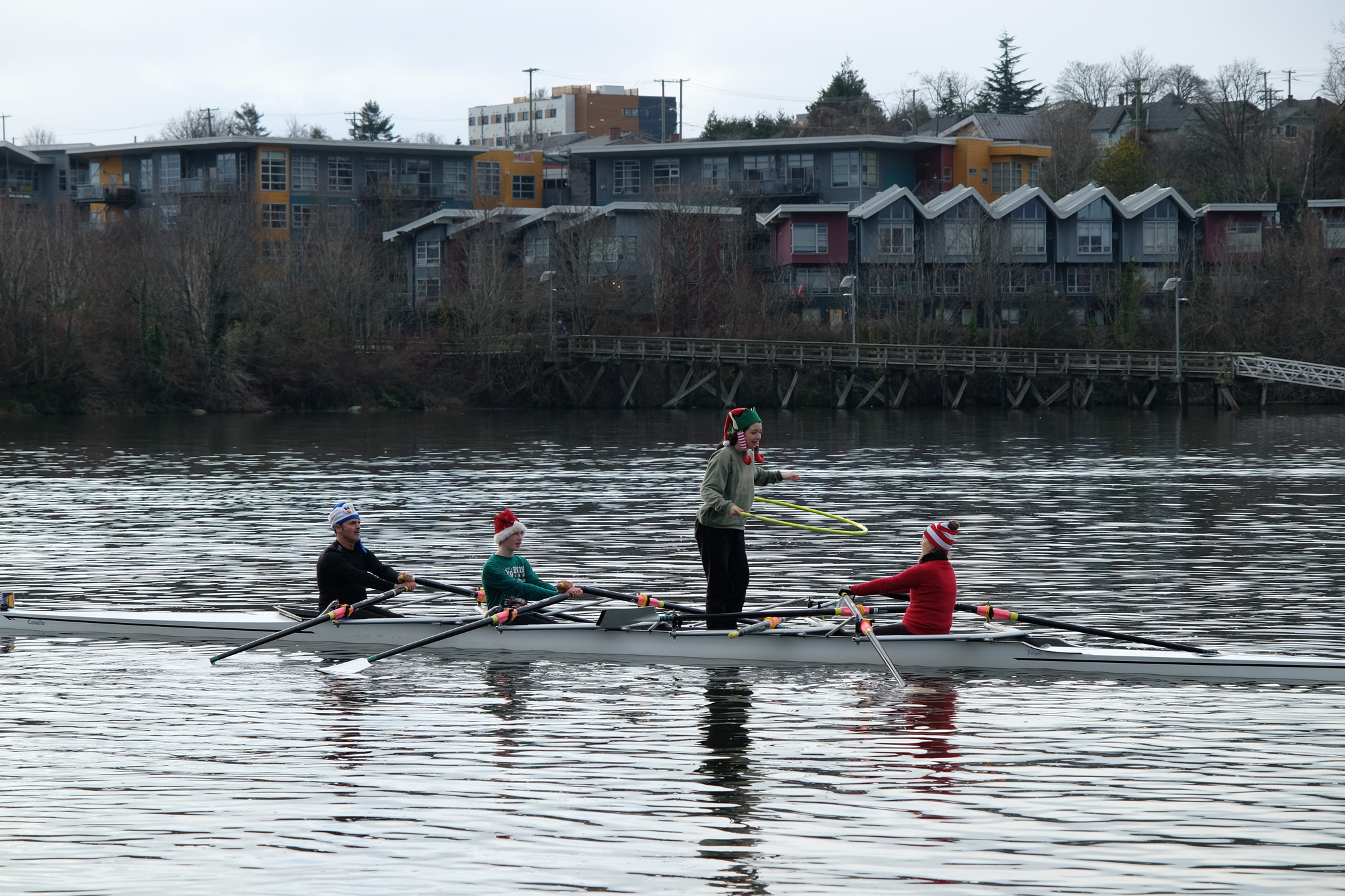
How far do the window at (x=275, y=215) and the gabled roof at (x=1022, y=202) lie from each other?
142 ft

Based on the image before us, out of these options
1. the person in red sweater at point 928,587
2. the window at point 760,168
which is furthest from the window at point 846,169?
the person in red sweater at point 928,587

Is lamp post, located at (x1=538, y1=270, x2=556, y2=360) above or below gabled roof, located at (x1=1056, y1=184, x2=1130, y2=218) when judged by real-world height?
below

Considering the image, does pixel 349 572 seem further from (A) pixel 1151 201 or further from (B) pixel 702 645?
(A) pixel 1151 201

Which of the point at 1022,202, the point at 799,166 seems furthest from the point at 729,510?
the point at 799,166

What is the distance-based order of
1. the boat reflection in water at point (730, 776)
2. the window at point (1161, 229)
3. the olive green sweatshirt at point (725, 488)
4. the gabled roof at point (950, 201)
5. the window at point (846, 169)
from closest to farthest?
1. the boat reflection in water at point (730, 776)
2. the olive green sweatshirt at point (725, 488)
3. the gabled roof at point (950, 201)
4. the window at point (1161, 229)
5. the window at point (846, 169)

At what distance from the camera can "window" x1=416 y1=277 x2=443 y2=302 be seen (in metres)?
94.2

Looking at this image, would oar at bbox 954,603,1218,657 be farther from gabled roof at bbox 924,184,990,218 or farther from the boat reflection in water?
gabled roof at bbox 924,184,990,218

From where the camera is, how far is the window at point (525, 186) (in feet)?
355

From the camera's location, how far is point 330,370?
246 feet

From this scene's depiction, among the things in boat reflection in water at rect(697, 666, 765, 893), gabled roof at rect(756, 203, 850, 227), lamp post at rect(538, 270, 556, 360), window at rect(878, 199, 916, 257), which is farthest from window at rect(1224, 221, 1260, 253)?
boat reflection in water at rect(697, 666, 765, 893)

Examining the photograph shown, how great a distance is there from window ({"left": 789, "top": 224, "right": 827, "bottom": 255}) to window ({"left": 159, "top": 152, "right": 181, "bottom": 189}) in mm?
39878

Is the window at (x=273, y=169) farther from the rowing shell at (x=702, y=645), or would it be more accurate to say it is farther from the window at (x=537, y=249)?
the rowing shell at (x=702, y=645)

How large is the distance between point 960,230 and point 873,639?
76.1 meters

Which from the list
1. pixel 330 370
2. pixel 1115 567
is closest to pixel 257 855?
pixel 1115 567
